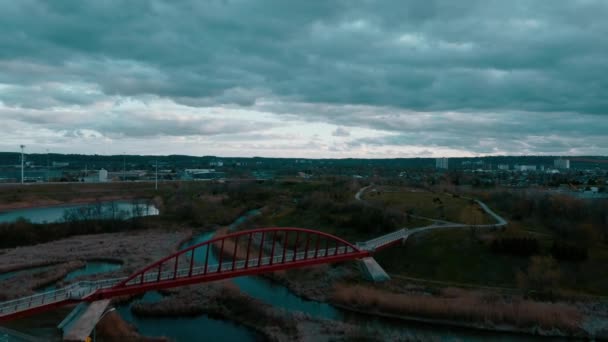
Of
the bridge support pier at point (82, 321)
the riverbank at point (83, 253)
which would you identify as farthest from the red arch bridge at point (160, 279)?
the riverbank at point (83, 253)

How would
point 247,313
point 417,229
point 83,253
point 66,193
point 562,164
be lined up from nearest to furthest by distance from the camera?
point 247,313 → point 83,253 → point 417,229 → point 66,193 → point 562,164

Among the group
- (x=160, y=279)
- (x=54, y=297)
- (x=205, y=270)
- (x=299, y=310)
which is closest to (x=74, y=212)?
(x=160, y=279)

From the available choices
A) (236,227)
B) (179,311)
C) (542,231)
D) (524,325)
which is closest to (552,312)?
(524,325)

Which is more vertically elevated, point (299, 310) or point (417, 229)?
point (417, 229)

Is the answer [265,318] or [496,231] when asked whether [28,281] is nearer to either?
[265,318]

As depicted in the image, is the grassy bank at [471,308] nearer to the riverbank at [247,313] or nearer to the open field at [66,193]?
the riverbank at [247,313]

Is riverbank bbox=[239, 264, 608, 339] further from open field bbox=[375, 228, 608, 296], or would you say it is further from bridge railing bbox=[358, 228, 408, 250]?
bridge railing bbox=[358, 228, 408, 250]

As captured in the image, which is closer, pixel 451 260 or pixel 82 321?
pixel 82 321

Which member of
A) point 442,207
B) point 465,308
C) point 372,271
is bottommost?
point 465,308

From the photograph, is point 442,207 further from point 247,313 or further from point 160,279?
point 160,279
